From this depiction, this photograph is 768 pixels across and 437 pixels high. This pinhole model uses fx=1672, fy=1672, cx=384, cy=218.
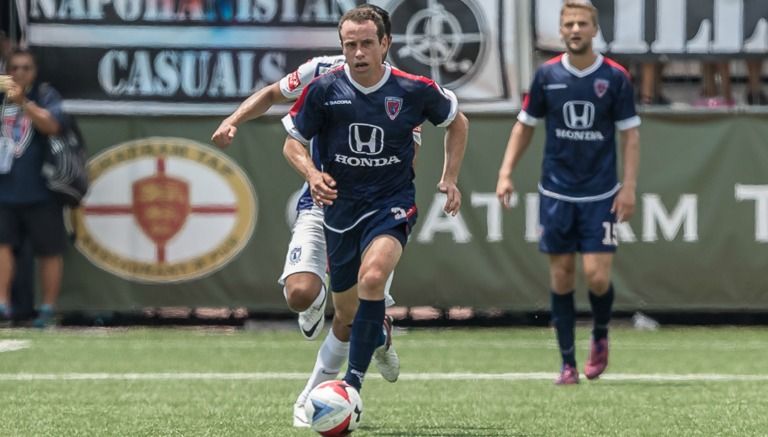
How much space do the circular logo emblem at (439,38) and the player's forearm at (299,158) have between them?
6.81 meters

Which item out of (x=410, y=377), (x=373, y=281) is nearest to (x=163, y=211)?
(x=410, y=377)

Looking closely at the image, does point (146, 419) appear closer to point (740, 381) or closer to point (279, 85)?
point (279, 85)

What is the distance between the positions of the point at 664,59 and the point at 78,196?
202 inches

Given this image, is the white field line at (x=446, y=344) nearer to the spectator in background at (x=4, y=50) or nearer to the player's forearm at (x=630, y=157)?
the spectator in background at (x=4, y=50)

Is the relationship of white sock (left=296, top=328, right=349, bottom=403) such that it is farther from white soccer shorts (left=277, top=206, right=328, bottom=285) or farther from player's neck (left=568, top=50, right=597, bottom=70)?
player's neck (left=568, top=50, right=597, bottom=70)

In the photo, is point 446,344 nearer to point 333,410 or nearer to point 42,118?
point 42,118

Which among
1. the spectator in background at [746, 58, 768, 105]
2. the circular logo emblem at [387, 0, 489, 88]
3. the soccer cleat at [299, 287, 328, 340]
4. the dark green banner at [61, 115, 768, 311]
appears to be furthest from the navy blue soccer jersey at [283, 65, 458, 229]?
the spectator in background at [746, 58, 768, 105]

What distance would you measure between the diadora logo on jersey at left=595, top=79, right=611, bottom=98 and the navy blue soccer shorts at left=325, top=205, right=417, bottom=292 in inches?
105

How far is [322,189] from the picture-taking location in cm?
709

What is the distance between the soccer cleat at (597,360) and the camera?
1011 cm

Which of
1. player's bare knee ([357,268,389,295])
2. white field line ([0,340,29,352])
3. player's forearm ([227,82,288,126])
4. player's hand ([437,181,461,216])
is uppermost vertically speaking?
player's forearm ([227,82,288,126])

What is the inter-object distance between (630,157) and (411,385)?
188cm

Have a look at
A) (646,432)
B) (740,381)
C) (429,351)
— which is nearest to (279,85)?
(646,432)

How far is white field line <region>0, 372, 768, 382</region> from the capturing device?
10328 mm
